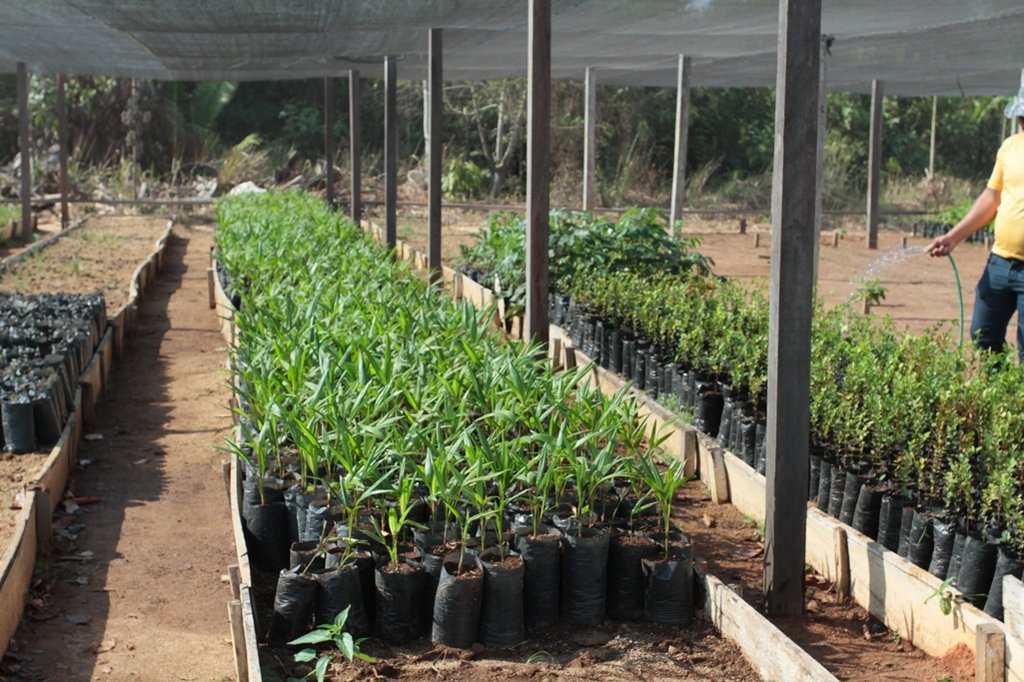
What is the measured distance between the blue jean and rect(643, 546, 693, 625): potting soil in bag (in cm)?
232

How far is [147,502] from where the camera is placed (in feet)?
17.3

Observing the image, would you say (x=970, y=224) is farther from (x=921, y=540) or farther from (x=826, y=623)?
(x=826, y=623)

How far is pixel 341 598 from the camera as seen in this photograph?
3.38 meters

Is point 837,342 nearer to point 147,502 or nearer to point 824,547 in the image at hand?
point 824,547

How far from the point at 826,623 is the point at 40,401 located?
387 cm

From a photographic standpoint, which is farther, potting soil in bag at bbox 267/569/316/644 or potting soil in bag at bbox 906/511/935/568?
potting soil in bag at bbox 906/511/935/568

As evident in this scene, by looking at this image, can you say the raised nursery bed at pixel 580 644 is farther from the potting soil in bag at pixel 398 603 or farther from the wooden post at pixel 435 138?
the wooden post at pixel 435 138

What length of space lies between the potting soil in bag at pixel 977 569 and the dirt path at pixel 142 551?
2238 mm

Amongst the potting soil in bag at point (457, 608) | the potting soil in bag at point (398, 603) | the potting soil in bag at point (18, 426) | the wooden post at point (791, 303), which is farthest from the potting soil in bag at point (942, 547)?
the potting soil in bag at point (18, 426)

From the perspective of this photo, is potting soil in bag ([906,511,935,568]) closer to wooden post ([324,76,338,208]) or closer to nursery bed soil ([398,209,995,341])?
nursery bed soil ([398,209,995,341])

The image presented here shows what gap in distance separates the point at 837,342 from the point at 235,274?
5.29m

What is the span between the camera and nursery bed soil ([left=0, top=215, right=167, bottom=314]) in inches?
427

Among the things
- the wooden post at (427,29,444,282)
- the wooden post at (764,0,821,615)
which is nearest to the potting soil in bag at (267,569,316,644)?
the wooden post at (764,0,821,615)

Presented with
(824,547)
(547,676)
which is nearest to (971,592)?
(824,547)
